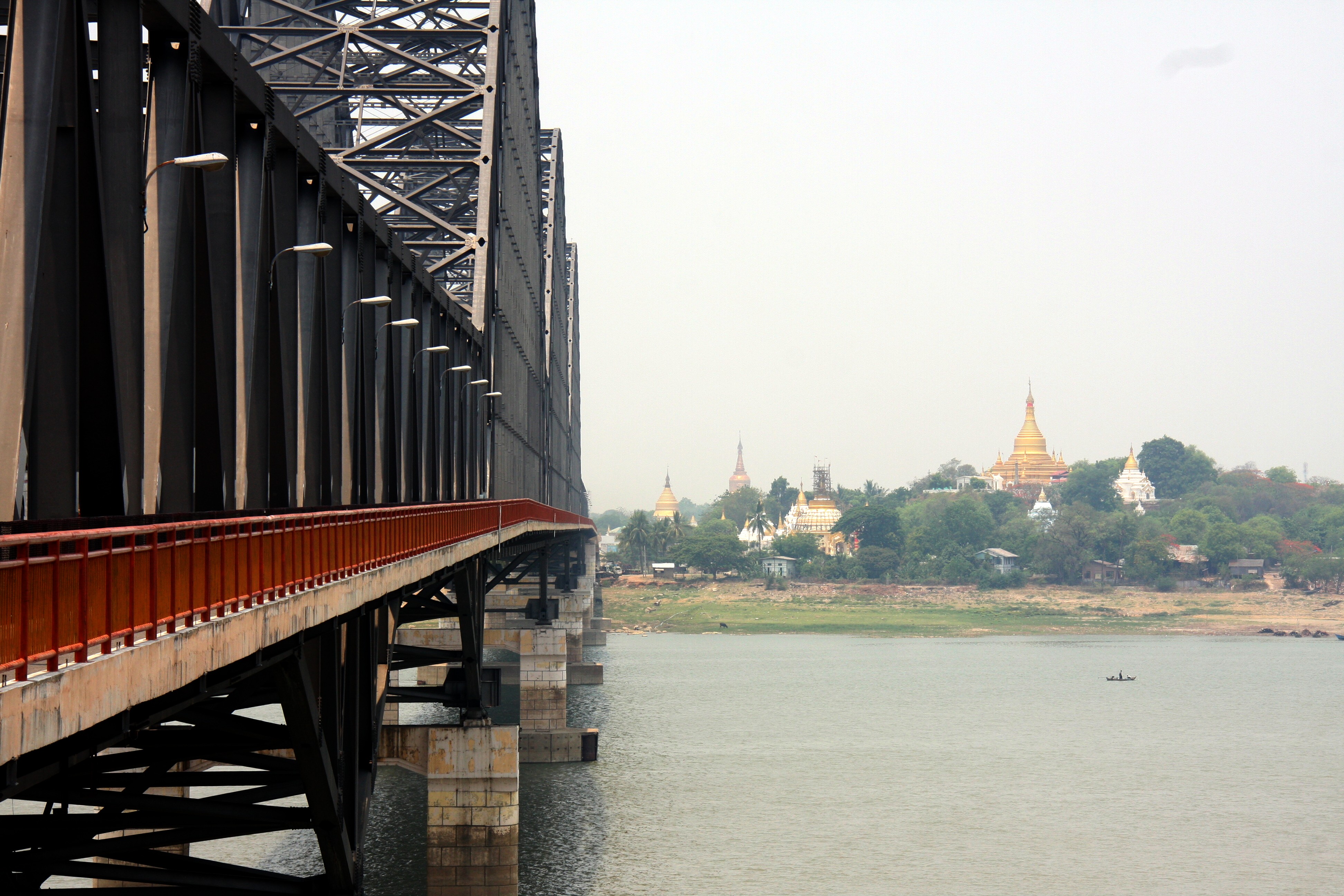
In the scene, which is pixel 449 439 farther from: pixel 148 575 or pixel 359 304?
pixel 148 575

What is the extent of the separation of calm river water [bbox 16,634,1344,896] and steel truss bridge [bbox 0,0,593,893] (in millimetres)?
12535

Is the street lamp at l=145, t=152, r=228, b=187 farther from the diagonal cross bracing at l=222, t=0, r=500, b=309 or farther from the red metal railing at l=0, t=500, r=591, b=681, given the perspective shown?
the diagonal cross bracing at l=222, t=0, r=500, b=309

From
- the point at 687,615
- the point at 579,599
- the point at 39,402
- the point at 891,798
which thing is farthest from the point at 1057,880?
the point at 687,615

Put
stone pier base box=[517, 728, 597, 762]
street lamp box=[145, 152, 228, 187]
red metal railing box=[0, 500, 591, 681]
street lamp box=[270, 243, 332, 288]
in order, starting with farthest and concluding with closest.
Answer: stone pier base box=[517, 728, 597, 762] < street lamp box=[270, 243, 332, 288] < street lamp box=[145, 152, 228, 187] < red metal railing box=[0, 500, 591, 681]

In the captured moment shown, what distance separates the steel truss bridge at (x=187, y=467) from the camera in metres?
11.4

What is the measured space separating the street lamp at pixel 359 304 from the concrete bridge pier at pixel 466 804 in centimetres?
1451

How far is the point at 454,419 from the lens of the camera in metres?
54.8

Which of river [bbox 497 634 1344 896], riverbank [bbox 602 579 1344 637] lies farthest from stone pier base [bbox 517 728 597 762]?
riverbank [bbox 602 579 1344 637]

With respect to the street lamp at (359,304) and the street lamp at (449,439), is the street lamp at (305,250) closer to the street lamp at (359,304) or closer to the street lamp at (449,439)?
the street lamp at (359,304)

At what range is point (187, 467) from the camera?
782 inches

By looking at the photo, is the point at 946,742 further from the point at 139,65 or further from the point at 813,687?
the point at 139,65

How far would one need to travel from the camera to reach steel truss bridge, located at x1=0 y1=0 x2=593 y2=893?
450 inches

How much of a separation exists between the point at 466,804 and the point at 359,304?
18495 millimetres

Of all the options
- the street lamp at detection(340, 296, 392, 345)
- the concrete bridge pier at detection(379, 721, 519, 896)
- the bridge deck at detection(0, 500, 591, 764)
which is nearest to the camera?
the bridge deck at detection(0, 500, 591, 764)
